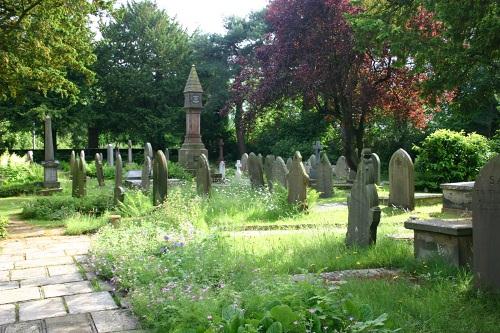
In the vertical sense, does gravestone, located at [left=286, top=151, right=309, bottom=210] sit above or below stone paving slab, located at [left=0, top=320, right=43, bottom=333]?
above

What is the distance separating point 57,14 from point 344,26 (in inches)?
369

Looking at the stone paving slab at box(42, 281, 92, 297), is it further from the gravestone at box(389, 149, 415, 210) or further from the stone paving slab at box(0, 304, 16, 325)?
the gravestone at box(389, 149, 415, 210)

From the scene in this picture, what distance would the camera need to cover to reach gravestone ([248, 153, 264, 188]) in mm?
15046

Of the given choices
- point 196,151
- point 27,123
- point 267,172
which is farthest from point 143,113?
point 267,172

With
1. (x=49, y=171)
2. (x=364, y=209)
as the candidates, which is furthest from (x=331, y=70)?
(x=364, y=209)

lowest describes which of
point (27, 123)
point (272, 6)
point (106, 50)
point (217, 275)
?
point (217, 275)

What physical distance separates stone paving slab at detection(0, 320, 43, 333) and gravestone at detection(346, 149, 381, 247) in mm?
4208

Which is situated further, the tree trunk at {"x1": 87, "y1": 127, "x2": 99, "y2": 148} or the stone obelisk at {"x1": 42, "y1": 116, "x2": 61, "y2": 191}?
the tree trunk at {"x1": 87, "y1": 127, "x2": 99, "y2": 148}

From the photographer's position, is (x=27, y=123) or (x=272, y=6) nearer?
(x=272, y=6)

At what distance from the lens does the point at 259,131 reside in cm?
3697

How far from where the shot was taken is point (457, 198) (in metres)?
10.8

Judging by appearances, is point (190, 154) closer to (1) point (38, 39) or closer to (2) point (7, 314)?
(1) point (38, 39)

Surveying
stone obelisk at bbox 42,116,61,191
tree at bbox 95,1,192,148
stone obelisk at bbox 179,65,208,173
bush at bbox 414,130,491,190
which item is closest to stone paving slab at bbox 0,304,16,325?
bush at bbox 414,130,491,190

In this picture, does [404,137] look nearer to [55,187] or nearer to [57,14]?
[55,187]
